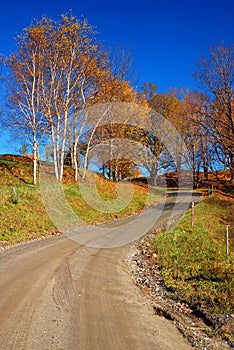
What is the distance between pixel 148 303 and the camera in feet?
21.8

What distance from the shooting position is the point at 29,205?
18156mm

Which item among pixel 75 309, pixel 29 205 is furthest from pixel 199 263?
pixel 29 205

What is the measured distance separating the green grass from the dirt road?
1.37 metres

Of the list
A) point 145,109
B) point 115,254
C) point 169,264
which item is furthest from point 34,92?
point 169,264

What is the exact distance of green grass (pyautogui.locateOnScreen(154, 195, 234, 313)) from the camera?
7156 millimetres

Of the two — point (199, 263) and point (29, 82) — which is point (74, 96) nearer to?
point (29, 82)

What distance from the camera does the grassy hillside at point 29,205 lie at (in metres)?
14.6

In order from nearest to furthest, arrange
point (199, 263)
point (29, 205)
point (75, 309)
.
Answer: point (75, 309) < point (199, 263) < point (29, 205)

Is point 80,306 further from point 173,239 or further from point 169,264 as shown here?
point 173,239

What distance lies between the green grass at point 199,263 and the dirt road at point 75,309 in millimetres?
1368

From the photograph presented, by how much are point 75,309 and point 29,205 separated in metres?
13.1

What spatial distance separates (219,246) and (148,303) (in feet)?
26.2

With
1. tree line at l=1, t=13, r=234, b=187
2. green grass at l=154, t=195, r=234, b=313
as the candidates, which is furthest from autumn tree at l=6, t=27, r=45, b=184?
green grass at l=154, t=195, r=234, b=313

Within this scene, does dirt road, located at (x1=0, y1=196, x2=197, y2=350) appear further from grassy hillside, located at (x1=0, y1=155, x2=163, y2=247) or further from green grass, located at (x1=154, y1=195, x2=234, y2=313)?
grassy hillside, located at (x1=0, y1=155, x2=163, y2=247)
